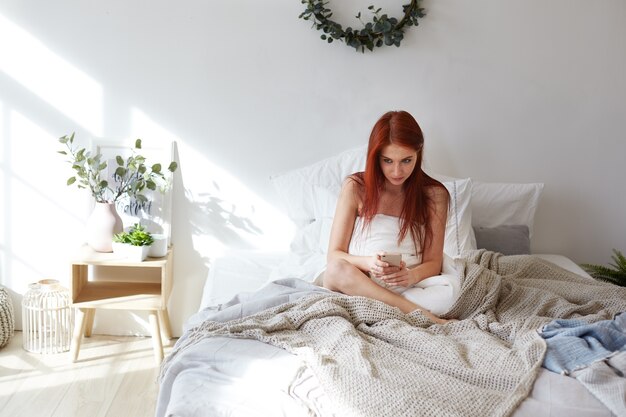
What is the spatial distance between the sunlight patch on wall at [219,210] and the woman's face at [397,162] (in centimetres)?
99

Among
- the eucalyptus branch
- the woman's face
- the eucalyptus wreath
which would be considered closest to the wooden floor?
the eucalyptus branch

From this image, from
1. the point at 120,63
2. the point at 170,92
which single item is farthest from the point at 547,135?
the point at 120,63

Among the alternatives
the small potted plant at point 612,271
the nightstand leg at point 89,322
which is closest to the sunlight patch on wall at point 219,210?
the nightstand leg at point 89,322

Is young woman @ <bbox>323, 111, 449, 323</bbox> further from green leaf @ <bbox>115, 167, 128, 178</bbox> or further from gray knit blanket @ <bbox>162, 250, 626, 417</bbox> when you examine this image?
green leaf @ <bbox>115, 167, 128, 178</bbox>

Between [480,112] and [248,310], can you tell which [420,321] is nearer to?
[248,310]

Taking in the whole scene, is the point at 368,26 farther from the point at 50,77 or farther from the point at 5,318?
the point at 5,318

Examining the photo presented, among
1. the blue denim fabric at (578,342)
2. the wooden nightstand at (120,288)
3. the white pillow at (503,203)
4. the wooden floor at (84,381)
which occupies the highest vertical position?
the white pillow at (503,203)

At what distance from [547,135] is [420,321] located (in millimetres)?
1587

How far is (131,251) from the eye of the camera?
3264 mm

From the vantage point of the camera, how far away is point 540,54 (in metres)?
3.55

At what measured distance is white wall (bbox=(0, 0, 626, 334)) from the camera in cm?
347

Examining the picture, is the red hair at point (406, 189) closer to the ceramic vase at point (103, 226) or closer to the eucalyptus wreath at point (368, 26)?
the eucalyptus wreath at point (368, 26)

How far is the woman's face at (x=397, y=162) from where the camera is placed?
8.82 ft

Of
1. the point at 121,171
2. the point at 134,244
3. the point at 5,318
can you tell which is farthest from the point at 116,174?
the point at 5,318
